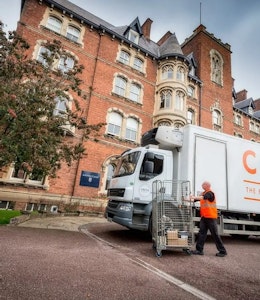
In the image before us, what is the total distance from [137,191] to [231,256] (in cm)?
301

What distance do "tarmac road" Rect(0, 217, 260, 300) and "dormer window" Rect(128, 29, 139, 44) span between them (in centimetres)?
1860

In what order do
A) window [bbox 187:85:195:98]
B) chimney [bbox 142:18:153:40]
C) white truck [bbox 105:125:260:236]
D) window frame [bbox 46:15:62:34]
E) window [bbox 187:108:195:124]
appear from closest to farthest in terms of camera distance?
white truck [bbox 105:125:260:236]
window frame [bbox 46:15:62:34]
window [bbox 187:108:195:124]
window [bbox 187:85:195:98]
chimney [bbox 142:18:153:40]

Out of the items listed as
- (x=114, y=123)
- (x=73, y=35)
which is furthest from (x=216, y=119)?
(x=73, y=35)

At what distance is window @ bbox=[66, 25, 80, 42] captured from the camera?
15.9 meters

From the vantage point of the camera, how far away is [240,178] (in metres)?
7.47

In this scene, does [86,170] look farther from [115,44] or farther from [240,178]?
[115,44]

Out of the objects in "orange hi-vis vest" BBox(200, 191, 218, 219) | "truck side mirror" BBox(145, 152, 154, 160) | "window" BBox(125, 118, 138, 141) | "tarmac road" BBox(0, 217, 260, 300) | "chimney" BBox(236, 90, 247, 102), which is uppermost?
"chimney" BBox(236, 90, 247, 102)

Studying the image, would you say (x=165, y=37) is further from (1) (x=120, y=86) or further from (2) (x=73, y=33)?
(2) (x=73, y=33)

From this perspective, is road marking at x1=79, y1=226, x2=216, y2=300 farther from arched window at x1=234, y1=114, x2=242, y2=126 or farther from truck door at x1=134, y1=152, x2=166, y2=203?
arched window at x1=234, y1=114, x2=242, y2=126

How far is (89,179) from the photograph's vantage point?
1384 cm

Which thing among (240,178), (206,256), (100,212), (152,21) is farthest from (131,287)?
(152,21)

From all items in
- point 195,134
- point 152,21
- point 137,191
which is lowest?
point 137,191

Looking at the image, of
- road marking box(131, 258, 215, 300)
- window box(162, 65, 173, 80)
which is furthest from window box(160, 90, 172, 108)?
road marking box(131, 258, 215, 300)

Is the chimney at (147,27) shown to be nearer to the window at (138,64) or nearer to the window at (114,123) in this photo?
the window at (138,64)
